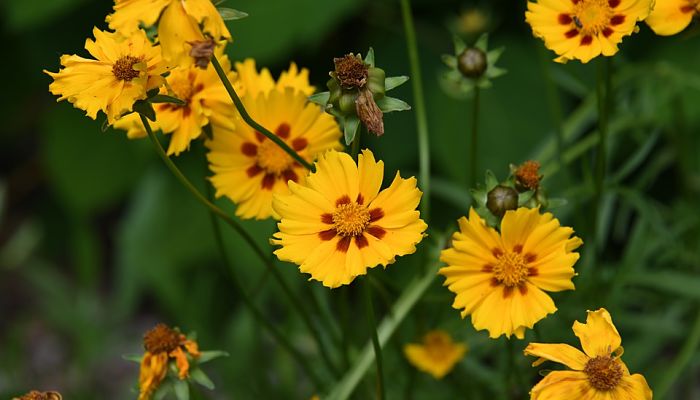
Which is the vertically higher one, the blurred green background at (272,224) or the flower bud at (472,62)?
the blurred green background at (272,224)

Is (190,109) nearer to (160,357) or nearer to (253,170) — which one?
(253,170)

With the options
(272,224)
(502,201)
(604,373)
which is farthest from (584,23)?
(272,224)

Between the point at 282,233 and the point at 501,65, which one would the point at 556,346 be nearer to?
the point at 282,233

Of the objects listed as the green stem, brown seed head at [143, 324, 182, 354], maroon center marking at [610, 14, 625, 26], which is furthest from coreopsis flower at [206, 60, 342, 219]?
the green stem

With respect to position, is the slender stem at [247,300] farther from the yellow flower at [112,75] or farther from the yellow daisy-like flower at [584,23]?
the yellow daisy-like flower at [584,23]

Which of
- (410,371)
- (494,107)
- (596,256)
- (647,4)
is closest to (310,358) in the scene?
(410,371)

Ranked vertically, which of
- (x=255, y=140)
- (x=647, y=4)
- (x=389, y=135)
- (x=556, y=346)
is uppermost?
(x=389, y=135)

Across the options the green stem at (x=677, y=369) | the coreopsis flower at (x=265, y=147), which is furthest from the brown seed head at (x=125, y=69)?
the green stem at (x=677, y=369)
